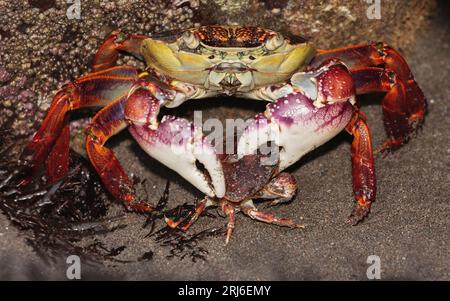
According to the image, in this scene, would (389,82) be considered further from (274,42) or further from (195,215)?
(195,215)

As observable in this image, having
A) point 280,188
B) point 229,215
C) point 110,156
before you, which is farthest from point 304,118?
point 110,156

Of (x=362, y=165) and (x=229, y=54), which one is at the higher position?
(x=229, y=54)

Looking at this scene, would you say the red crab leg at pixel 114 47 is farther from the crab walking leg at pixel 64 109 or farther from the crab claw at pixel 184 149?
the crab claw at pixel 184 149

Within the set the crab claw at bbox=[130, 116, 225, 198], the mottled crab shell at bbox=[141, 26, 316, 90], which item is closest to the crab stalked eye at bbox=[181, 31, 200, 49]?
the mottled crab shell at bbox=[141, 26, 316, 90]

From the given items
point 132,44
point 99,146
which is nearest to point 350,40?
point 132,44

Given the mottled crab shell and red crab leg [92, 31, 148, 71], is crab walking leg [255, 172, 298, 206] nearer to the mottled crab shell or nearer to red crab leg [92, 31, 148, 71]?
the mottled crab shell

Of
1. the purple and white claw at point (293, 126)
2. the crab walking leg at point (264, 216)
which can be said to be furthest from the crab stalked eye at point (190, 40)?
the crab walking leg at point (264, 216)

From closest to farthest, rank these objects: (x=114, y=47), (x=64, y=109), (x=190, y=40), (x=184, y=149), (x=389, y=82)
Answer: (x=184, y=149)
(x=190, y=40)
(x=64, y=109)
(x=114, y=47)
(x=389, y=82)
